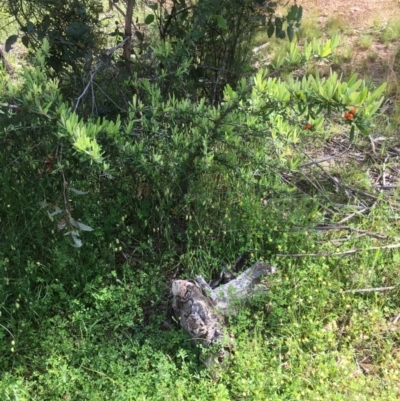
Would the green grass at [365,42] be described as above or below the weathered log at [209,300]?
above

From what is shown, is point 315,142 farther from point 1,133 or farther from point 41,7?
point 1,133

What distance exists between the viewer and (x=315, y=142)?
405 cm

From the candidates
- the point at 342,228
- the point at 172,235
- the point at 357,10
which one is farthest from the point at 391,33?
the point at 172,235

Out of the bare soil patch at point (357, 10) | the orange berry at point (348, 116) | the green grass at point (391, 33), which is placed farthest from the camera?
the bare soil patch at point (357, 10)

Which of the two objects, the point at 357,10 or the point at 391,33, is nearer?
the point at 391,33

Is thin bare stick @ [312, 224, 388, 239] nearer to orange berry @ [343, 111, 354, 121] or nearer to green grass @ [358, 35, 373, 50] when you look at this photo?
orange berry @ [343, 111, 354, 121]

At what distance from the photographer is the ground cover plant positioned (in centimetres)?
216

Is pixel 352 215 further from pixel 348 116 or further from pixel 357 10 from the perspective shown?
pixel 357 10

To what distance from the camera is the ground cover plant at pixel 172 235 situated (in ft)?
7.09

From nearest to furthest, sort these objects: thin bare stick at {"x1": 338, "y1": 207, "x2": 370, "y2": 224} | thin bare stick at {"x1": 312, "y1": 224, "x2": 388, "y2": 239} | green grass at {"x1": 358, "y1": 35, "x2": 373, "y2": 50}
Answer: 1. thin bare stick at {"x1": 312, "y1": 224, "x2": 388, "y2": 239}
2. thin bare stick at {"x1": 338, "y1": 207, "x2": 370, "y2": 224}
3. green grass at {"x1": 358, "y1": 35, "x2": 373, "y2": 50}

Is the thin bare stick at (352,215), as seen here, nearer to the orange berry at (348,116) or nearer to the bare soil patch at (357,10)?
the orange berry at (348,116)

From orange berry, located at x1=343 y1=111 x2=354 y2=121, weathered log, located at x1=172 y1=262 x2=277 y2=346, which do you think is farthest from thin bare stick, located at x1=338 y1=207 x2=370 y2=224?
orange berry, located at x1=343 y1=111 x2=354 y2=121

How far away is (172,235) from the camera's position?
9.51 ft

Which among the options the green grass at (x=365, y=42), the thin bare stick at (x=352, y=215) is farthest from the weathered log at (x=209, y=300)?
the green grass at (x=365, y=42)
